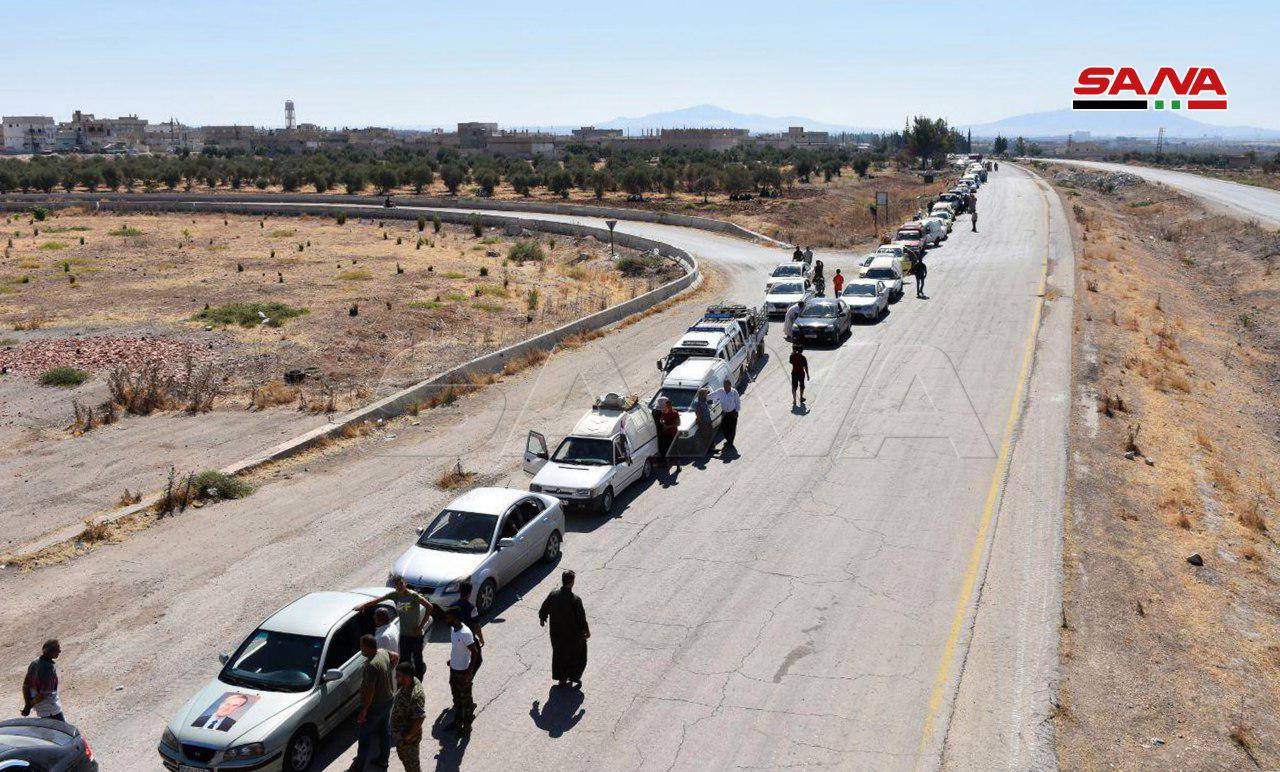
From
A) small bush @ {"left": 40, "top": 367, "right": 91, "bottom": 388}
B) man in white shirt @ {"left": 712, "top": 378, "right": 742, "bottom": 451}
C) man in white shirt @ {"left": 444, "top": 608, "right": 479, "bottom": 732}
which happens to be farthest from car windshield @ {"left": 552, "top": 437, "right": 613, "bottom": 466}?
small bush @ {"left": 40, "top": 367, "right": 91, "bottom": 388}

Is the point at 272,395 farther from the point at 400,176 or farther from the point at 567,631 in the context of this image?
the point at 400,176

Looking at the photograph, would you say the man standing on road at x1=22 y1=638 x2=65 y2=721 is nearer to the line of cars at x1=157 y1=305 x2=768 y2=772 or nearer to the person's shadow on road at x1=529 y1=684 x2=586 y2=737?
the line of cars at x1=157 y1=305 x2=768 y2=772

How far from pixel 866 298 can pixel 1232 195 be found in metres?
75.2

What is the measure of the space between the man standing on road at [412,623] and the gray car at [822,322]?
20106 millimetres

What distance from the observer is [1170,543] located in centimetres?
1599

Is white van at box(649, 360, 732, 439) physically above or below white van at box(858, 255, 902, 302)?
below

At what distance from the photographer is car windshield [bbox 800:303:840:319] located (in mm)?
30016

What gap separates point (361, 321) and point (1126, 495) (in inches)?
1025

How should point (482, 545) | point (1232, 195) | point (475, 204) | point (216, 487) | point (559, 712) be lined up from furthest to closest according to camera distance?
point (1232, 195)
point (475, 204)
point (216, 487)
point (482, 545)
point (559, 712)

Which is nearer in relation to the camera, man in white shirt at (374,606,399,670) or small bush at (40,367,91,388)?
man in white shirt at (374,606,399,670)

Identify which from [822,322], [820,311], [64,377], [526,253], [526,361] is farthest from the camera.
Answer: [526,253]

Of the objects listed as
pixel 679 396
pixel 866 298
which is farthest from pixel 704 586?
pixel 866 298

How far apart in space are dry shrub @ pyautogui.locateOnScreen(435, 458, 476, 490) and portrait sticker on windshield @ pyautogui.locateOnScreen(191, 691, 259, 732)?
852 cm

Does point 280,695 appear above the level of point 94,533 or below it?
above
